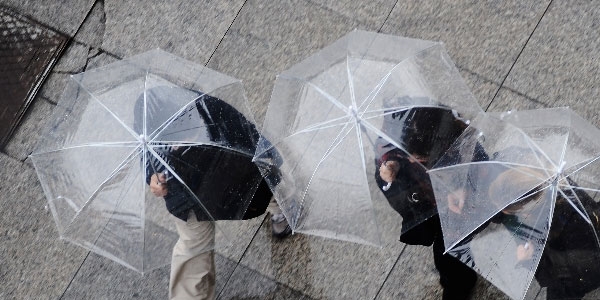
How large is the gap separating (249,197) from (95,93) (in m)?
1.02

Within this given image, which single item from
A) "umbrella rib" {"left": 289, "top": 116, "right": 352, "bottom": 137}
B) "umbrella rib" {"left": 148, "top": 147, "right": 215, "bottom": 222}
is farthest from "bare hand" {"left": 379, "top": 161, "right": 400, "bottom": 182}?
"umbrella rib" {"left": 148, "top": 147, "right": 215, "bottom": 222}

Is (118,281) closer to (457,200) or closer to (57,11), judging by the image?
(57,11)

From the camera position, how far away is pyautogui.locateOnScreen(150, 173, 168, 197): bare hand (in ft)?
12.6

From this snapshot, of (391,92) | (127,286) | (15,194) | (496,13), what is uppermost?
(391,92)

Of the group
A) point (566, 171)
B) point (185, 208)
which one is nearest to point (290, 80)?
point (185, 208)

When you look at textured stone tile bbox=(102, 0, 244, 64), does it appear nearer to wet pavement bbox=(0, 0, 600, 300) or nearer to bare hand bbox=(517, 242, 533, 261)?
wet pavement bbox=(0, 0, 600, 300)

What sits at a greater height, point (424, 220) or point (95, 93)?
point (95, 93)

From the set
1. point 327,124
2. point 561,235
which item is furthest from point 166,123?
point 561,235

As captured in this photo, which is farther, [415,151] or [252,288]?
[252,288]

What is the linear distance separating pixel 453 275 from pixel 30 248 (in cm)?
304

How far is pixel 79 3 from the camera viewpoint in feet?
A: 19.0

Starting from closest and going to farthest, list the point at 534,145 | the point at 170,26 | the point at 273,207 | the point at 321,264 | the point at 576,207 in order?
1. the point at 576,207
2. the point at 534,145
3. the point at 273,207
4. the point at 321,264
5. the point at 170,26

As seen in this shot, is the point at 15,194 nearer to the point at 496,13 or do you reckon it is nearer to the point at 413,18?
the point at 413,18

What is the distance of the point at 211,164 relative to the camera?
392 centimetres
